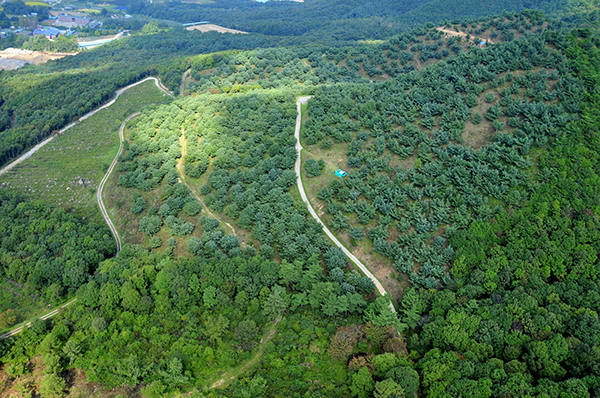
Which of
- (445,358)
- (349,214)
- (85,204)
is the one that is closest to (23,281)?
(85,204)

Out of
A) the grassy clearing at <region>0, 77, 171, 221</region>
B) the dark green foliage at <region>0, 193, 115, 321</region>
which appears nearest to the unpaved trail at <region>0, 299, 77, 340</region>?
the dark green foliage at <region>0, 193, 115, 321</region>

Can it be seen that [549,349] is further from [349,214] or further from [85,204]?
[85,204]

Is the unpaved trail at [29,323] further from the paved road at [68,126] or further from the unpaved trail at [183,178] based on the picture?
the paved road at [68,126]

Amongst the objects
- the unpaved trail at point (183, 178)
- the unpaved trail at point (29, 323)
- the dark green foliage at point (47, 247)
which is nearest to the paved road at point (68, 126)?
the dark green foliage at point (47, 247)

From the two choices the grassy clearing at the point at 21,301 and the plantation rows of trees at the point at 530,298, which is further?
the grassy clearing at the point at 21,301

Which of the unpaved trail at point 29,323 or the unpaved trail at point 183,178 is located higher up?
the unpaved trail at point 183,178
